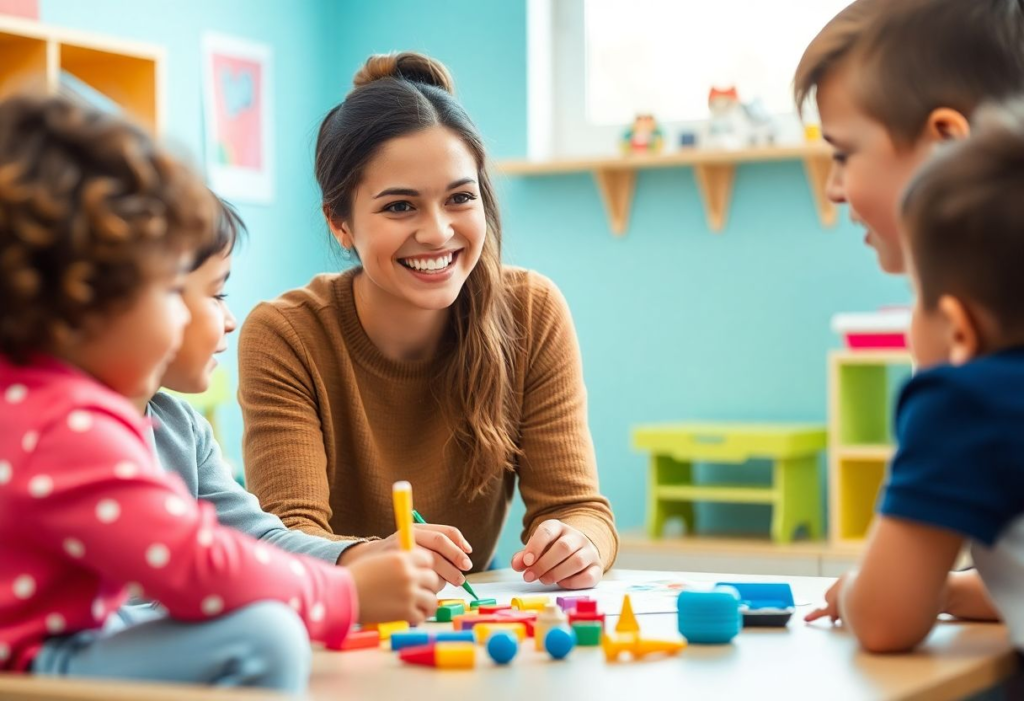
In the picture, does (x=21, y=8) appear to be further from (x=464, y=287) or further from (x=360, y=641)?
(x=360, y=641)

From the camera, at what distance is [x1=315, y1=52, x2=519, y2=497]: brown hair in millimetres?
1767

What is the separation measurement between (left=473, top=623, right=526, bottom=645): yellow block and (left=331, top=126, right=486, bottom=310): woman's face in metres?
0.73

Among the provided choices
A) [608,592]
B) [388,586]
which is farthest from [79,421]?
[608,592]

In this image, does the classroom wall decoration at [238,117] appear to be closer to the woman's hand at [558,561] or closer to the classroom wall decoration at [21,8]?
the classroom wall decoration at [21,8]

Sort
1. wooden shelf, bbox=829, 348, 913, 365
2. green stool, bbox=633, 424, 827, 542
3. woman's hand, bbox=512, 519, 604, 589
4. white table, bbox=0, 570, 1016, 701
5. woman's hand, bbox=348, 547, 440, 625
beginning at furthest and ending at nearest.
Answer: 1. green stool, bbox=633, 424, 827, 542
2. wooden shelf, bbox=829, 348, 913, 365
3. woman's hand, bbox=512, 519, 604, 589
4. woman's hand, bbox=348, 547, 440, 625
5. white table, bbox=0, 570, 1016, 701

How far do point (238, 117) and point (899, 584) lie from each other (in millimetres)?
2913

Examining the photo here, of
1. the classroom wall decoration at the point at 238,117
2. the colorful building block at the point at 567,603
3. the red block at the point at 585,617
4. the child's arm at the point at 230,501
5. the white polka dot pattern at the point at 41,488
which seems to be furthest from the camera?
the classroom wall decoration at the point at 238,117

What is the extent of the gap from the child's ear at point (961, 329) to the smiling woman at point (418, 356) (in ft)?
2.57

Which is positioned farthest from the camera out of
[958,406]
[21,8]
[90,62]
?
[90,62]

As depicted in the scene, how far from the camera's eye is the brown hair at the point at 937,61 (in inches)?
48.0

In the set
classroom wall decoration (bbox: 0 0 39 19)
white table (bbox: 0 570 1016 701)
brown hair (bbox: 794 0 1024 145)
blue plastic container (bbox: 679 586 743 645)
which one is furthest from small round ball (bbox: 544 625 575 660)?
classroom wall decoration (bbox: 0 0 39 19)

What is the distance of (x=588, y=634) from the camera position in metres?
1.06

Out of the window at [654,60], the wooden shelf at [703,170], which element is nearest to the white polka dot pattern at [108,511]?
the wooden shelf at [703,170]

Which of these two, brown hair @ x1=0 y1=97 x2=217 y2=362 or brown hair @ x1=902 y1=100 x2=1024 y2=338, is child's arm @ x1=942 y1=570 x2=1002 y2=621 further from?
brown hair @ x1=0 y1=97 x2=217 y2=362
